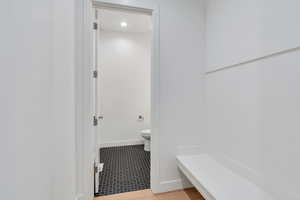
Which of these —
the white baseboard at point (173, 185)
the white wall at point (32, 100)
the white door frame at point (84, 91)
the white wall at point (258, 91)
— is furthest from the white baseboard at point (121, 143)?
the white wall at point (32, 100)

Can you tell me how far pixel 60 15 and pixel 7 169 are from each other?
1.04 m

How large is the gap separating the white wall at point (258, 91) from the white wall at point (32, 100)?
1534mm

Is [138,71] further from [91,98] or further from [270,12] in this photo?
[270,12]

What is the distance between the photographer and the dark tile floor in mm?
1950

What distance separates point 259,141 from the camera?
50.2 inches

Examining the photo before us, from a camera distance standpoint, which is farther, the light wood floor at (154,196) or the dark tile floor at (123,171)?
the dark tile floor at (123,171)

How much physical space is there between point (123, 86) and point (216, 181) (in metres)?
2.83

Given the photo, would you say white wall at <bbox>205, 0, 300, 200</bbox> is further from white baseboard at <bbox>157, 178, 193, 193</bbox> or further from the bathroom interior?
the bathroom interior

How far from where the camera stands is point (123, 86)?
3676 millimetres

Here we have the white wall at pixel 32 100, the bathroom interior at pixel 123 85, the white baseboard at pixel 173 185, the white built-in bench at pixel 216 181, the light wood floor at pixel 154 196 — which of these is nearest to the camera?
the white wall at pixel 32 100

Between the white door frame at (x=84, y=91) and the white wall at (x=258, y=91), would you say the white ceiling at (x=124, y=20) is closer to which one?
the white door frame at (x=84, y=91)

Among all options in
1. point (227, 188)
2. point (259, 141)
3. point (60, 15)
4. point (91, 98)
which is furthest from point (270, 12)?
point (91, 98)

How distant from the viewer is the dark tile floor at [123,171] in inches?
76.8

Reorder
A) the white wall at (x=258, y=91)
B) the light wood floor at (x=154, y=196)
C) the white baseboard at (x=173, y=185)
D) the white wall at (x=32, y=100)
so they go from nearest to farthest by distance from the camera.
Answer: the white wall at (x=32, y=100), the white wall at (x=258, y=91), the light wood floor at (x=154, y=196), the white baseboard at (x=173, y=185)
